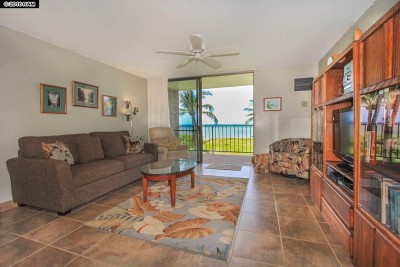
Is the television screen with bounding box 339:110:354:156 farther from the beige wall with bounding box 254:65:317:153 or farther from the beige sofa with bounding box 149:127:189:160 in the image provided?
the beige sofa with bounding box 149:127:189:160

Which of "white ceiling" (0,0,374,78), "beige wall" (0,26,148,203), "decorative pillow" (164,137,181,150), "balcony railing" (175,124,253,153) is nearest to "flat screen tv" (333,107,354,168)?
"white ceiling" (0,0,374,78)

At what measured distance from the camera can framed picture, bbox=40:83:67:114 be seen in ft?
9.48

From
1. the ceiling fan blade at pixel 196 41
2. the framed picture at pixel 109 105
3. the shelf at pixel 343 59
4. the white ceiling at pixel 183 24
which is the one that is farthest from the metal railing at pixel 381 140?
the framed picture at pixel 109 105

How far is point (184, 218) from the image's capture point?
2.14 m

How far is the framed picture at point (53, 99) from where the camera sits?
2889 millimetres

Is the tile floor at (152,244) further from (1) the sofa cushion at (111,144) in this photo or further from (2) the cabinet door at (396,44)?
(2) the cabinet door at (396,44)

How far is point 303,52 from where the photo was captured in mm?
3557

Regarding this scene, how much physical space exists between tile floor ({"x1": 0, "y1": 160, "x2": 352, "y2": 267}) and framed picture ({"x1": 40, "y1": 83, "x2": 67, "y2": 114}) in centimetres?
→ 149

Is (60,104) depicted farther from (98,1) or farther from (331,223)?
(331,223)

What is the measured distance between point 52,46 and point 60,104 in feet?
2.99

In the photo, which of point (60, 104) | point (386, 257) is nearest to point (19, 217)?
point (60, 104)

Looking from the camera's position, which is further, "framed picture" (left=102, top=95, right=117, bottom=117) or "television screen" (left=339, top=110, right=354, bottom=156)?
"framed picture" (left=102, top=95, right=117, bottom=117)

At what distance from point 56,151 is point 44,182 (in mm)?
464

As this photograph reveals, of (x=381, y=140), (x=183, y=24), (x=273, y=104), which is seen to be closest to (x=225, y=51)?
(x=183, y=24)
